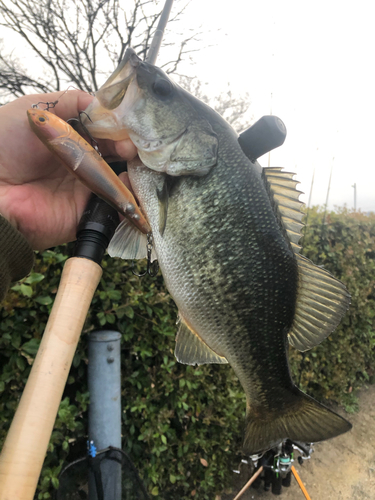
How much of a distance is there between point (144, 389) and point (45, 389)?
5.70 feet

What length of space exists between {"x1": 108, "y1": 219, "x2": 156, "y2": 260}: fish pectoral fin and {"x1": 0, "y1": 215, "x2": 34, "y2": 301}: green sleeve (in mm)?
426

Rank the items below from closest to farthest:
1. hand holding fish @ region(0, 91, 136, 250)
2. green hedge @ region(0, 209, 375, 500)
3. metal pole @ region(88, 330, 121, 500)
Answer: hand holding fish @ region(0, 91, 136, 250), green hedge @ region(0, 209, 375, 500), metal pole @ region(88, 330, 121, 500)

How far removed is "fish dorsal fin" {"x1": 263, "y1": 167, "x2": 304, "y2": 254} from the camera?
1414 millimetres

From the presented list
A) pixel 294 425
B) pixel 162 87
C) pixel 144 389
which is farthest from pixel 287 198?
pixel 144 389

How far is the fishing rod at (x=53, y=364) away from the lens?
879mm

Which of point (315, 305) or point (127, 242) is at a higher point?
point (127, 242)

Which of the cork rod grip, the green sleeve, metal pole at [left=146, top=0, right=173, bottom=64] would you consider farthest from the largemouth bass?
metal pole at [left=146, top=0, right=173, bottom=64]

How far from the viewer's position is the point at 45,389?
101 centimetres

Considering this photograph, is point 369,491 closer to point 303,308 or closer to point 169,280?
point 303,308

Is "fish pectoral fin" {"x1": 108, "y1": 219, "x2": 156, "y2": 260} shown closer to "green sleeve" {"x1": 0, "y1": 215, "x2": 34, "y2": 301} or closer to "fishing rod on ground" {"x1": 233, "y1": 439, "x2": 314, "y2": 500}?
"green sleeve" {"x1": 0, "y1": 215, "x2": 34, "y2": 301}

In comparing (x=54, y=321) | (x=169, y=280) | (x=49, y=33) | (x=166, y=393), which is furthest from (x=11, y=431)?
(x=49, y=33)

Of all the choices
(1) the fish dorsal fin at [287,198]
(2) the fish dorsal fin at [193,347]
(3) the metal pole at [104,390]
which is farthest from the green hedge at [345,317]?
(1) the fish dorsal fin at [287,198]

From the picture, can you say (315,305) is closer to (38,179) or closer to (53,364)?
(53,364)

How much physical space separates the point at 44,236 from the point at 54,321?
2.27ft
